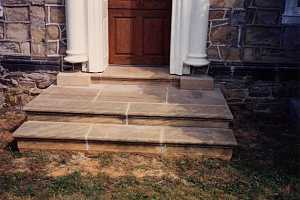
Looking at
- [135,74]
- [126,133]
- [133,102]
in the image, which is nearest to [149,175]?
[126,133]

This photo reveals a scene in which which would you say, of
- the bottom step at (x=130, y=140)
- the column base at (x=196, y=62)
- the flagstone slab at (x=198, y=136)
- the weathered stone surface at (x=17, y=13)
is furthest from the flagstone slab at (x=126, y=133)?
the weathered stone surface at (x=17, y=13)

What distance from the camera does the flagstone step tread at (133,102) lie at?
397 centimetres

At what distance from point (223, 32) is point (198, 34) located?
0.32m

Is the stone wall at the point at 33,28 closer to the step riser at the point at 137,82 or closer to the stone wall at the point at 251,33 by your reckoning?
the step riser at the point at 137,82

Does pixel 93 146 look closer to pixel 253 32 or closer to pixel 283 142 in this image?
pixel 283 142

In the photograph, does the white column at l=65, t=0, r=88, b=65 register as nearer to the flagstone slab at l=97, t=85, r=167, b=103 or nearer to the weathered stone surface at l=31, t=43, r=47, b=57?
the weathered stone surface at l=31, t=43, r=47, b=57

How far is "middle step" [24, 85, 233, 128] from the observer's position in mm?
3955

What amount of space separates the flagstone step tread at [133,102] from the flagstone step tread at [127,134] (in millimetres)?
139

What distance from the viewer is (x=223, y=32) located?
4.70 m

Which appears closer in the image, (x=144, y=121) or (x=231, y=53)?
(x=144, y=121)

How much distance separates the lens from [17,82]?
4.96 m

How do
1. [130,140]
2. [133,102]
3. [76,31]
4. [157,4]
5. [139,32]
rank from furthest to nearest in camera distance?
[139,32], [157,4], [76,31], [133,102], [130,140]

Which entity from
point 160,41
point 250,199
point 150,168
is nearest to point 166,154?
point 150,168

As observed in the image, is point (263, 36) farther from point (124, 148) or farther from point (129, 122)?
point (124, 148)
